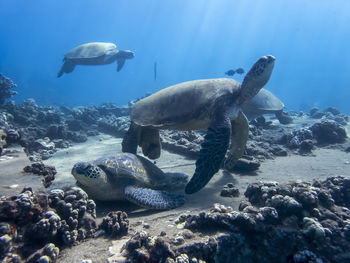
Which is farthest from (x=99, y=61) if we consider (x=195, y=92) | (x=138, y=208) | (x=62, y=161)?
(x=138, y=208)

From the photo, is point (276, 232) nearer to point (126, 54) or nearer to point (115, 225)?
point (115, 225)

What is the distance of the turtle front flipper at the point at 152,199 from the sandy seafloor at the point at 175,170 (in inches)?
5.4

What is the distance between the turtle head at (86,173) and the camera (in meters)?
4.68

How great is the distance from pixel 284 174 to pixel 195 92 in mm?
3512

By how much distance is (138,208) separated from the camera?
203 inches

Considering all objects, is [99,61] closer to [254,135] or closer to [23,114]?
[23,114]

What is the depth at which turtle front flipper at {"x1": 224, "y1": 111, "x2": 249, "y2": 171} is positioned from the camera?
7128mm

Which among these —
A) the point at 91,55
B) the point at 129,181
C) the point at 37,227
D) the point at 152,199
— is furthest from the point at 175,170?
the point at 91,55

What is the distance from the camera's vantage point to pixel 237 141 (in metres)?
7.23

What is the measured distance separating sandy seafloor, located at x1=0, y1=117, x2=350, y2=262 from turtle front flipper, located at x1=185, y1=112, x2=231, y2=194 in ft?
1.34

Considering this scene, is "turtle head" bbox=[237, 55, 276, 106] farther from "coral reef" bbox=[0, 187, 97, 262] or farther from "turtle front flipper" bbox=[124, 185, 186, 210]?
"coral reef" bbox=[0, 187, 97, 262]

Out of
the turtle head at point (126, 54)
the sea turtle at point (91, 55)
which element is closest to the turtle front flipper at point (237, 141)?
the sea turtle at point (91, 55)

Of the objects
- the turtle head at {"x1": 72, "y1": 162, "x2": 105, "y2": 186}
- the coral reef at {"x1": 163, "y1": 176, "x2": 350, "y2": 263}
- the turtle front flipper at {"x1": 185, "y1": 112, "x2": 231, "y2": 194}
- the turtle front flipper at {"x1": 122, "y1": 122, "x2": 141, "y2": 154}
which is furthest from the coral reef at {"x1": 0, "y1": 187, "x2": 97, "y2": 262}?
the turtle front flipper at {"x1": 122, "y1": 122, "x2": 141, "y2": 154}

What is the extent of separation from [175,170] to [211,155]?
2346 mm
